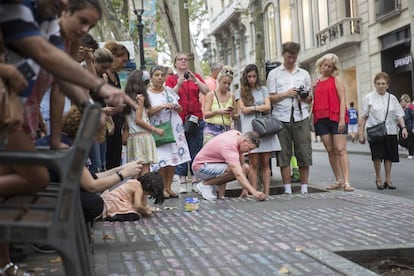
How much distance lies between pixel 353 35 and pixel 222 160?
25.4 meters

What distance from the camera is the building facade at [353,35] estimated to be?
29078 millimetres

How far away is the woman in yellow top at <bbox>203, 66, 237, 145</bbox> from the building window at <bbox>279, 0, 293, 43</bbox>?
33319 millimetres

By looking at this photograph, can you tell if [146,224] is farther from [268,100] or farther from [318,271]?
[268,100]

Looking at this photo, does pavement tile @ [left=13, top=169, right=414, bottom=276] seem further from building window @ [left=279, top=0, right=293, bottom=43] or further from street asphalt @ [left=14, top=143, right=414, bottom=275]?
building window @ [left=279, top=0, right=293, bottom=43]

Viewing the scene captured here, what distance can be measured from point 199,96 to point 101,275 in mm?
6942

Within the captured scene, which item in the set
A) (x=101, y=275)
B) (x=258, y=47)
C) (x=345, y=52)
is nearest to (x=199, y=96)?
(x=258, y=47)

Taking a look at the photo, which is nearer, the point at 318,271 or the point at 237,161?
the point at 318,271

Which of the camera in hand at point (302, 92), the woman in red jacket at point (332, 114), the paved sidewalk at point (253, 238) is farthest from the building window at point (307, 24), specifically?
the paved sidewalk at point (253, 238)

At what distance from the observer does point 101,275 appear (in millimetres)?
4316

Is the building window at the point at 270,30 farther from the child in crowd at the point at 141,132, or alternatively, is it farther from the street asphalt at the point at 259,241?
the street asphalt at the point at 259,241

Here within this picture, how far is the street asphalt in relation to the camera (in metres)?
4.51

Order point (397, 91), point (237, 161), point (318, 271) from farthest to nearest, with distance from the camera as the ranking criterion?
point (397, 91) → point (237, 161) → point (318, 271)

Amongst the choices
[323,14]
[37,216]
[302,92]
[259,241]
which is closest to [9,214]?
[37,216]

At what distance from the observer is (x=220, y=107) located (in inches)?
395
